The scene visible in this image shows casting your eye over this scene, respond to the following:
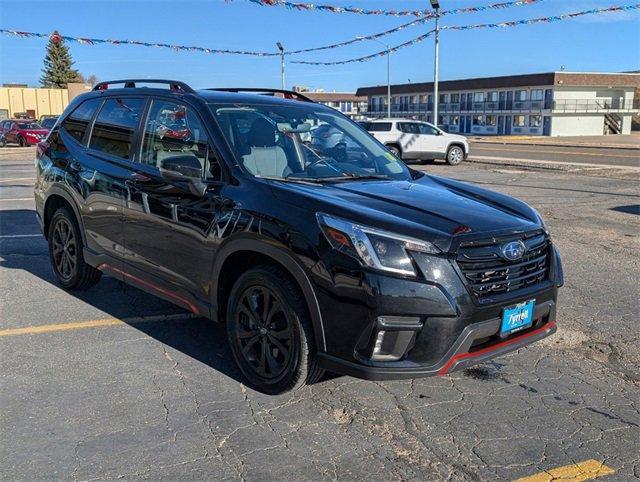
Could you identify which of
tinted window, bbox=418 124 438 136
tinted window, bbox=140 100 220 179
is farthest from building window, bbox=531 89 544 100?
tinted window, bbox=140 100 220 179

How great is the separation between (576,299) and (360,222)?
3.46m

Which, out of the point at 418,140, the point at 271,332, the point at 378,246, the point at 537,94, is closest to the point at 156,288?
the point at 271,332

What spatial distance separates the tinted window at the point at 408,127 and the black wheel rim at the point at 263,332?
65.9 ft

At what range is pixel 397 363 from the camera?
128 inches

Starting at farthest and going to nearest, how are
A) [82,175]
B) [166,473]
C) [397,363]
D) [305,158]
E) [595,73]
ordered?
1. [595,73]
2. [82,175]
3. [305,158]
4. [397,363]
5. [166,473]

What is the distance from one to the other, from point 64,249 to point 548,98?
7316 centimetres

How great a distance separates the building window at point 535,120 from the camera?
238ft

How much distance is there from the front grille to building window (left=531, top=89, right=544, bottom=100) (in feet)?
244

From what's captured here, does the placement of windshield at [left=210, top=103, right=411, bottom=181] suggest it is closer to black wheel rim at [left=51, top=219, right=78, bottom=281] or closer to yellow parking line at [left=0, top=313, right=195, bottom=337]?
yellow parking line at [left=0, top=313, right=195, bottom=337]

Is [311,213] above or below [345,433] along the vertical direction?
above

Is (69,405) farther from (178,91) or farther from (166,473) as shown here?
(178,91)

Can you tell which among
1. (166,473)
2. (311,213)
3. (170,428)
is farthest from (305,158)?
(166,473)

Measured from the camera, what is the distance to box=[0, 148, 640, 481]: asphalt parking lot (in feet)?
9.99

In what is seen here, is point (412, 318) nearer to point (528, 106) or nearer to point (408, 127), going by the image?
point (408, 127)
